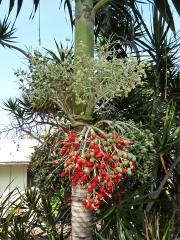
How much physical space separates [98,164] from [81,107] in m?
0.61

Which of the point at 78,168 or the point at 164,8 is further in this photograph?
the point at 164,8

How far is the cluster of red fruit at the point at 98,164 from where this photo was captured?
2.40 m

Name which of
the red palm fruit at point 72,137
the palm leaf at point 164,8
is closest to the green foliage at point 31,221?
the red palm fruit at point 72,137

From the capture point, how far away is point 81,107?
288 centimetres

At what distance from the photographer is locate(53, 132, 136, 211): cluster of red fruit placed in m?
2.40

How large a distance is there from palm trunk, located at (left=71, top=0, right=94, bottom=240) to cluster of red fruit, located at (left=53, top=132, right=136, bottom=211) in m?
0.29

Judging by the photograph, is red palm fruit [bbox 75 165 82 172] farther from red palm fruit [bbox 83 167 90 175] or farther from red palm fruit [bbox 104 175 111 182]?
red palm fruit [bbox 104 175 111 182]

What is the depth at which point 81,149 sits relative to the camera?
253 cm

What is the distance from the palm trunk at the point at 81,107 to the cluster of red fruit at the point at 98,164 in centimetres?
29

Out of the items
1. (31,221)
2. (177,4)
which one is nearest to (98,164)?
(177,4)

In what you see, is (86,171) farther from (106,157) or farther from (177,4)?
(177,4)

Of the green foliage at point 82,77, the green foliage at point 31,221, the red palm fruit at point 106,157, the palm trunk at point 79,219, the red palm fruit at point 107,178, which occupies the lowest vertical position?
the green foliage at point 31,221

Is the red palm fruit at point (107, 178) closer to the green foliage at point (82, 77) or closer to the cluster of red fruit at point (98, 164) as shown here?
the cluster of red fruit at point (98, 164)

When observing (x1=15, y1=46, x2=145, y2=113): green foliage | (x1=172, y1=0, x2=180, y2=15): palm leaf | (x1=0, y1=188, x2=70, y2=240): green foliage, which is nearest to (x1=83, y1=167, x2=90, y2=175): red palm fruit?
(x1=15, y1=46, x2=145, y2=113): green foliage
